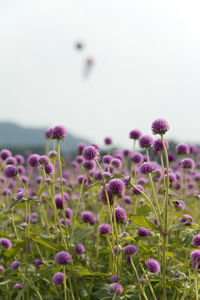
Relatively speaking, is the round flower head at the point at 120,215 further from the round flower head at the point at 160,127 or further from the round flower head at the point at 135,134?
the round flower head at the point at 135,134

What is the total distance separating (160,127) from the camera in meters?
2.14

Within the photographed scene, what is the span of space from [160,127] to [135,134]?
4.54 ft

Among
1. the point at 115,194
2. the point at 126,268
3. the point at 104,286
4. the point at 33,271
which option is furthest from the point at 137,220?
the point at 33,271

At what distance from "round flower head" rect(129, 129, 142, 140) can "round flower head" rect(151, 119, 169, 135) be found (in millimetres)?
1331

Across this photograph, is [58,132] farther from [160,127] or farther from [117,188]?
[160,127]

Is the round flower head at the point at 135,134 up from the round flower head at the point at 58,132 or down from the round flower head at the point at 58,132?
down

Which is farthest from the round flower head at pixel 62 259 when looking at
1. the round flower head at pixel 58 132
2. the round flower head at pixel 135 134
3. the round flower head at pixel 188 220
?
the round flower head at pixel 135 134

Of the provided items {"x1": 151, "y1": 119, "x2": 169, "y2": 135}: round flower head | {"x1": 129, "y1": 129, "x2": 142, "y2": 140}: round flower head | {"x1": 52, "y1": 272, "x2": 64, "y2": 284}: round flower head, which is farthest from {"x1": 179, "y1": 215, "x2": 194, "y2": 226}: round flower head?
{"x1": 129, "y1": 129, "x2": 142, "y2": 140}: round flower head

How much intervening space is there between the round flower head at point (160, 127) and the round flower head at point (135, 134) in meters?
1.33

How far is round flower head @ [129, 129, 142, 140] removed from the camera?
11.5ft

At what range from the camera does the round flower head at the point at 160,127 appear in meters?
2.13

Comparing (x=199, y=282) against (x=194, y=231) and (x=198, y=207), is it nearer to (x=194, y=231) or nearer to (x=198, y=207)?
(x=194, y=231)

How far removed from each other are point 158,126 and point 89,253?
181 centimetres

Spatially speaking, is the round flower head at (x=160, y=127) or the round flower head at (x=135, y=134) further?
the round flower head at (x=135, y=134)
